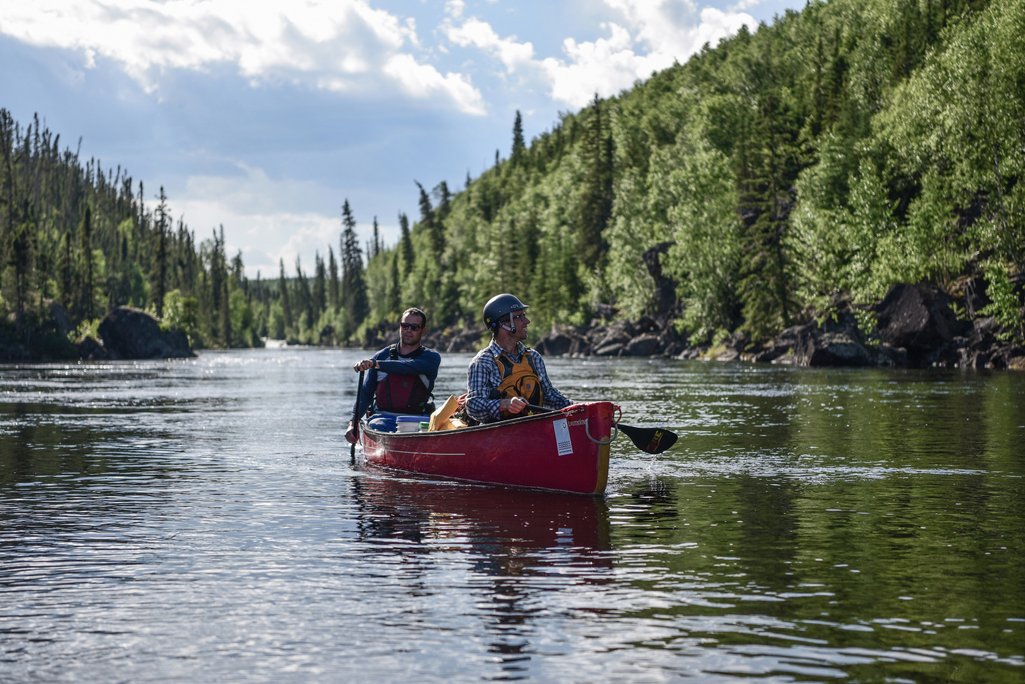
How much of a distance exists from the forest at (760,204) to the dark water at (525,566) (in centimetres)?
3555

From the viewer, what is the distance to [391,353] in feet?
63.4

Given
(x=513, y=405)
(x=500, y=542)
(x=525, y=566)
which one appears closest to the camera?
(x=525, y=566)

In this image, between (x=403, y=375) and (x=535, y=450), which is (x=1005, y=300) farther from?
(x=535, y=450)

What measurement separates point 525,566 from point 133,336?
11439cm

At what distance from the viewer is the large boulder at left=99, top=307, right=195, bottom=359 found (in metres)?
117

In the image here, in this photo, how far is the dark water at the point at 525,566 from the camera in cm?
752

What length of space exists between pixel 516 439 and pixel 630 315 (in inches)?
3529

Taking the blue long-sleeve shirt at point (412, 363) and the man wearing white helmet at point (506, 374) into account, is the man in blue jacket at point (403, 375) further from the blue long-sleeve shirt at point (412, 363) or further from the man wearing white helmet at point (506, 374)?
the man wearing white helmet at point (506, 374)

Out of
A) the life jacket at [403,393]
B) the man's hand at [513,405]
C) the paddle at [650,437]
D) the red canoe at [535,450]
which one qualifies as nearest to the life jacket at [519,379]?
the paddle at [650,437]

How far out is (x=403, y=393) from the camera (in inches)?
784

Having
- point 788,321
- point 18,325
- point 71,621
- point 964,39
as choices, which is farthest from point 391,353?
point 18,325

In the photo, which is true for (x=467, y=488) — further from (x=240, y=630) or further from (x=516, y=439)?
(x=240, y=630)

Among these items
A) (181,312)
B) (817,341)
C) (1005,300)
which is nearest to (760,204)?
(817,341)

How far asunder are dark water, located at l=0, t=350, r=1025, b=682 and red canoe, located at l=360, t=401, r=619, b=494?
335 mm
